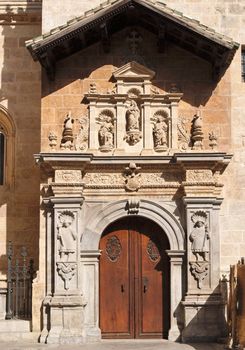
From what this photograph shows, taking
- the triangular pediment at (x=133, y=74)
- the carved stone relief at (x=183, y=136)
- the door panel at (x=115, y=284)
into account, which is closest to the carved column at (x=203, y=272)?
the carved stone relief at (x=183, y=136)

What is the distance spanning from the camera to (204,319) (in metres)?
14.1

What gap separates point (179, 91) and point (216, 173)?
195 centimetres

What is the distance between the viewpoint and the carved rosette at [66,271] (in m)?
14.2

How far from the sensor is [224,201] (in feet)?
48.8

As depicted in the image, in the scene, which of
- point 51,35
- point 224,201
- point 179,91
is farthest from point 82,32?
point 224,201

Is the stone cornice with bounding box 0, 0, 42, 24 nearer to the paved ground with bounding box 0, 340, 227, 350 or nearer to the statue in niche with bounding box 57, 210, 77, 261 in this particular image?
the statue in niche with bounding box 57, 210, 77, 261

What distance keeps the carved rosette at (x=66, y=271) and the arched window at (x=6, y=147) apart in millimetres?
3066

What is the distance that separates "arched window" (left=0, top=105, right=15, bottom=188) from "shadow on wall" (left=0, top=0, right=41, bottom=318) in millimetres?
70

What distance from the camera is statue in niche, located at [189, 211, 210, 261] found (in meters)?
14.3

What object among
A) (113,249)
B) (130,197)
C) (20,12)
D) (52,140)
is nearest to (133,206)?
(130,197)

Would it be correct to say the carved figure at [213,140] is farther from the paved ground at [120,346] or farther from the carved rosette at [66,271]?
the paved ground at [120,346]

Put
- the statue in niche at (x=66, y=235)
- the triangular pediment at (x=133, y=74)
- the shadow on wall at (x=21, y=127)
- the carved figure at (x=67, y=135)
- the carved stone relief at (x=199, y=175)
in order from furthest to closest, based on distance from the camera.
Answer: the shadow on wall at (x=21, y=127), the triangular pediment at (x=133, y=74), the carved figure at (x=67, y=135), the carved stone relief at (x=199, y=175), the statue in niche at (x=66, y=235)

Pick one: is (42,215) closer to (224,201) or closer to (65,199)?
(65,199)

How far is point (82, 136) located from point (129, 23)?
268cm
